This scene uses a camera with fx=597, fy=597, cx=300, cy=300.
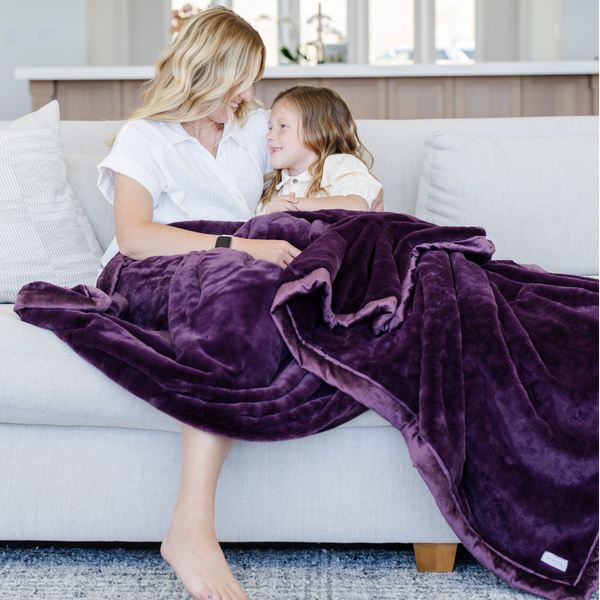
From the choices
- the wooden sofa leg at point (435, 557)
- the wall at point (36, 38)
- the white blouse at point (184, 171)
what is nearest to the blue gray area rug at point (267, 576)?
the wooden sofa leg at point (435, 557)

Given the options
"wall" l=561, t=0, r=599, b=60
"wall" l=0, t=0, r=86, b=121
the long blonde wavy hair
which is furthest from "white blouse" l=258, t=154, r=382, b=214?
"wall" l=561, t=0, r=599, b=60

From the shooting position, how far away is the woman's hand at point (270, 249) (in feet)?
3.74

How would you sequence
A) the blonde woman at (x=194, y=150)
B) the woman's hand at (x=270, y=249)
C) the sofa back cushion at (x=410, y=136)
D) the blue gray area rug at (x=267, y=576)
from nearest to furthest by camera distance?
the blue gray area rug at (x=267, y=576), the woman's hand at (x=270, y=249), the blonde woman at (x=194, y=150), the sofa back cushion at (x=410, y=136)

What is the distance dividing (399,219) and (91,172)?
920 mm

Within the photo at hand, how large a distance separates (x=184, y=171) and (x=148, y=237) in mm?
250

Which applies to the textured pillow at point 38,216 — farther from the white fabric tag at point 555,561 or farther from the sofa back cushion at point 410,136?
the white fabric tag at point 555,561

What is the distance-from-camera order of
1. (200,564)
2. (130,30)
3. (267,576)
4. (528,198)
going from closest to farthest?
(200,564) < (267,576) < (528,198) < (130,30)

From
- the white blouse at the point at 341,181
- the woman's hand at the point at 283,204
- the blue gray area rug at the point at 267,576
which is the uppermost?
the white blouse at the point at 341,181

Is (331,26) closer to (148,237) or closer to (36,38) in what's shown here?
(36,38)

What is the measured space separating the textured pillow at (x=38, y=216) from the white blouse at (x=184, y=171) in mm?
100

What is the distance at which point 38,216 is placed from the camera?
1441 millimetres

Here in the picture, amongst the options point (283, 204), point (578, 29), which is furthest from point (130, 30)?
point (283, 204)

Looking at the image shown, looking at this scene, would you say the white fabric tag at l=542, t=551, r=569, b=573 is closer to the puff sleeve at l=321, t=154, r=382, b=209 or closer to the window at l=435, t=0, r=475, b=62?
the puff sleeve at l=321, t=154, r=382, b=209

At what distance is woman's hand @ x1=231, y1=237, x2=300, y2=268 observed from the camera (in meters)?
1.14
